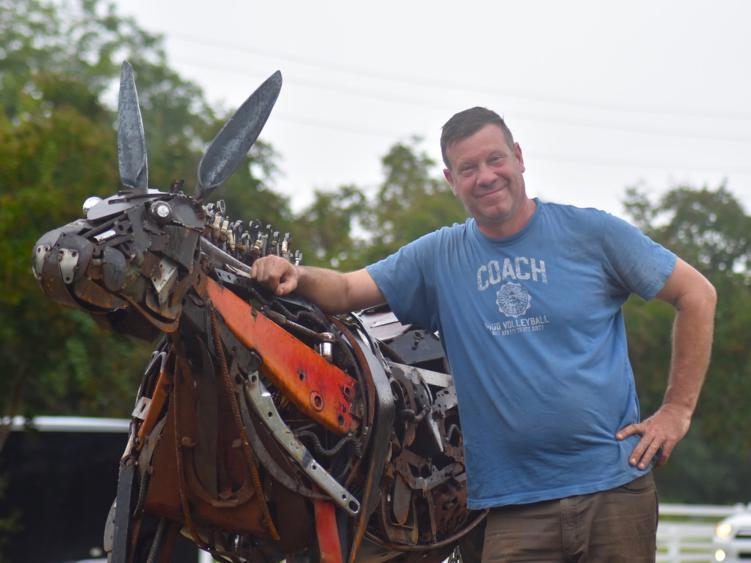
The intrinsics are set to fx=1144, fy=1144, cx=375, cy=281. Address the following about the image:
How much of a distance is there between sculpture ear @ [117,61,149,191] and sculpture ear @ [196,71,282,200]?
191 mm

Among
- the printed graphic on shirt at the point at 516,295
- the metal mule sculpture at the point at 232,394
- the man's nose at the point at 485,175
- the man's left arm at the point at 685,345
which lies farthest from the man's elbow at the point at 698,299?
the metal mule sculpture at the point at 232,394

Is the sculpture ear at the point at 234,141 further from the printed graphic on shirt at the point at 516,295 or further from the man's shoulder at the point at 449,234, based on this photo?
the printed graphic on shirt at the point at 516,295

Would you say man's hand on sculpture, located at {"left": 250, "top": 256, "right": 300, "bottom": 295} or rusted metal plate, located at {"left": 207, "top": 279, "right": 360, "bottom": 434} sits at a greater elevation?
man's hand on sculpture, located at {"left": 250, "top": 256, "right": 300, "bottom": 295}

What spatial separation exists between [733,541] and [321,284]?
8.87 m

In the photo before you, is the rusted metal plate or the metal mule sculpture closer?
the metal mule sculpture

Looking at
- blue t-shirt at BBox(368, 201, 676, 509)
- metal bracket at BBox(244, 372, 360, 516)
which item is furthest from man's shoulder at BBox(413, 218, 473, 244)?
metal bracket at BBox(244, 372, 360, 516)

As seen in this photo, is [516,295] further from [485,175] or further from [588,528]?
[588,528]

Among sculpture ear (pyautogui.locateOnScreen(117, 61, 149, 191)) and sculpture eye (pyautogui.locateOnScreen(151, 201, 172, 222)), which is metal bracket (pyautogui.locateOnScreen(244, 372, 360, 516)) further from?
sculpture ear (pyautogui.locateOnScreen(117, 61, 149, 191))

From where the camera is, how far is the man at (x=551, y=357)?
383 centimetres

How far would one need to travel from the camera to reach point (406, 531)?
15.2 ft

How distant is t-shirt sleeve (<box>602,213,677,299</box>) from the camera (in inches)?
156

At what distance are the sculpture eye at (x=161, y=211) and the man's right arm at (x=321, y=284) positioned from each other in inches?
21.0

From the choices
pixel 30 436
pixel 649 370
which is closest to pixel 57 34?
pixel 649 370

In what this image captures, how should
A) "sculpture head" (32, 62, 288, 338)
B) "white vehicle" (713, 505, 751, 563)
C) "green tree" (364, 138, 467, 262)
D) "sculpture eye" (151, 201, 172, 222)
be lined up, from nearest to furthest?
"sculpture head" (32, 62, 288, 338)
"sculpture eye" (151, 201, 172, 222)
"white vehicle" (713, 505, 751, 563)
"green tree" (364, 138, 467, 262)
